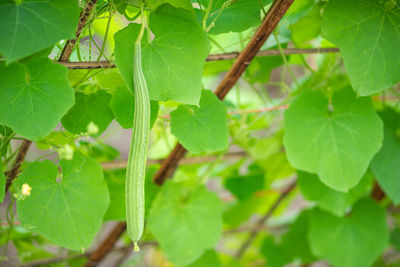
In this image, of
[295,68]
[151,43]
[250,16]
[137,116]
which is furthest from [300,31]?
[295,68]

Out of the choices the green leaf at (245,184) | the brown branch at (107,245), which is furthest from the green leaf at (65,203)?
the green leaf at (245,184)

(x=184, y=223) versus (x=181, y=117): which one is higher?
(x=181, y=117)

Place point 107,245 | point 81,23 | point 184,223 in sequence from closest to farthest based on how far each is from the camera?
point 81,23 < point 184,223 < point 107,245

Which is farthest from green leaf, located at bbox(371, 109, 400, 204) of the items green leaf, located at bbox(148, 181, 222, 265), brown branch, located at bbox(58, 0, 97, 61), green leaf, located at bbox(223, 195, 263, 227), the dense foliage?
brown branch, located at bbox(58, 0, 97, 61)

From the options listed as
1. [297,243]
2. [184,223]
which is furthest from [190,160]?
[297,243]

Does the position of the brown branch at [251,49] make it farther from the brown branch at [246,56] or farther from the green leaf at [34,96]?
the green leaf at [34,96]

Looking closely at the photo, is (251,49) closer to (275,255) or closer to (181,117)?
(181,117)

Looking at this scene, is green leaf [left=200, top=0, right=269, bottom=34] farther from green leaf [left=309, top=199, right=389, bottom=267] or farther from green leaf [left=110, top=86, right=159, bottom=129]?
green leaf [left=309, top=199, right=389, bottom=267]

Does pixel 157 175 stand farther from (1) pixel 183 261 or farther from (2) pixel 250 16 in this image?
(2) pixel 250 16
